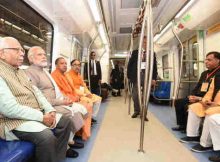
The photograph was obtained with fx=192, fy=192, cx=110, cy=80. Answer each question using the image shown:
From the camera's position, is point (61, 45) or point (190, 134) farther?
point (61, 45)

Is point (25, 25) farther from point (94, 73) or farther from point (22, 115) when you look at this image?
point (94, 73)

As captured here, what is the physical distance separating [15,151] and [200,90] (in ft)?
8.55

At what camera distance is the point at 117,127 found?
3172mm

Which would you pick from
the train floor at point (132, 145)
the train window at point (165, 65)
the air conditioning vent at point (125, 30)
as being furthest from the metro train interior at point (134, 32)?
the train window at point (165, 65)

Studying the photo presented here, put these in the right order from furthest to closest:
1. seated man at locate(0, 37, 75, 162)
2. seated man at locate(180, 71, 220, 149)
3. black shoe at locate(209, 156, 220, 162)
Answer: seated man at locate(180, 71, 220, 149) < black shoe at locate(209, 156, 220, 162) < seated man at locate(0, 37, 75, 162)

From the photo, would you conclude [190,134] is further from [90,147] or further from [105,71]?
[105,71]

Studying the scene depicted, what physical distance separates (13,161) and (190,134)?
2150 millimetres

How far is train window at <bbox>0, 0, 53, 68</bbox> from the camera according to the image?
7.85ft

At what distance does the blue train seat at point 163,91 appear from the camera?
558 cm

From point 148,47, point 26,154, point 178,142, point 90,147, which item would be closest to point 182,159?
point 178,142

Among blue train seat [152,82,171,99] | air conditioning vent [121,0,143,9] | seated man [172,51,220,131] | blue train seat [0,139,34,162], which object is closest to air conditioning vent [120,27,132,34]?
air conditioning vent [121,0,143,9]

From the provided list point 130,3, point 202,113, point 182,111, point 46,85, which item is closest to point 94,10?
point 130,3

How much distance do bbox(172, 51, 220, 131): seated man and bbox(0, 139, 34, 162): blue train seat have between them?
224 centimetres

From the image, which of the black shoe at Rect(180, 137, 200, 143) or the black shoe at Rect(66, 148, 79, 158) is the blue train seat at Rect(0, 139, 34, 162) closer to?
the black shoe at Rect(66, 148, 79, 158)
